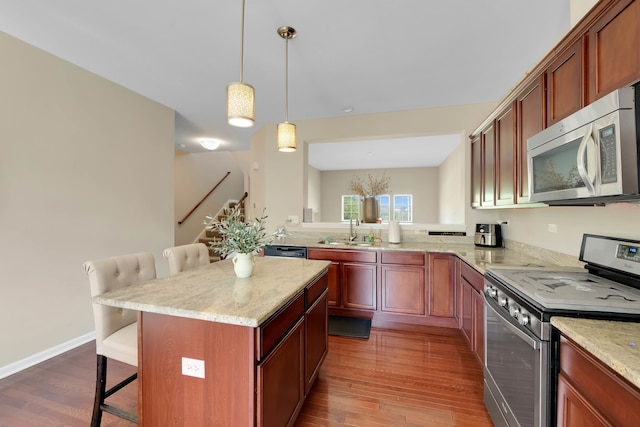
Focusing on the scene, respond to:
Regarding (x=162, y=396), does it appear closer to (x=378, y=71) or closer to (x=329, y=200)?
(x=378, y=71)

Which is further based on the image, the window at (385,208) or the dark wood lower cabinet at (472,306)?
the window at (385,208)

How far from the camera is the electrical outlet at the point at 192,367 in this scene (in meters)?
1.17

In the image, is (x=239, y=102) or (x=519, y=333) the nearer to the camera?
(x=519, y=333)

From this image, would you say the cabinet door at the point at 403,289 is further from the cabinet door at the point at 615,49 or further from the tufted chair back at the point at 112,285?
the tufted chair back at the point at 112,285

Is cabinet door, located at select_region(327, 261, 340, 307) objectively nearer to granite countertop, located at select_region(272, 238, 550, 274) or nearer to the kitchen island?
granite countertop, located at select_region(272, 238, 550, 274)

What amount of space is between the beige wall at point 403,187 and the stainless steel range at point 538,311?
6.49m

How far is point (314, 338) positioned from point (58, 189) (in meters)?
2.72

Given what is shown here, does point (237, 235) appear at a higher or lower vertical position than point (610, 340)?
higher

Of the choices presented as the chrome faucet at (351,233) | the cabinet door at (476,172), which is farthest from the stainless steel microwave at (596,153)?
the chrome faucet at (351,233)

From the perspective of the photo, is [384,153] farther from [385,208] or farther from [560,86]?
[560,86]

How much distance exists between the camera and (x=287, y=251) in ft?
11.2

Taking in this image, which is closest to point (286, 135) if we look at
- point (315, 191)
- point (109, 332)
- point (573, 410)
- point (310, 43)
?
point (310, 43)

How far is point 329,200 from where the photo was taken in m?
9.00

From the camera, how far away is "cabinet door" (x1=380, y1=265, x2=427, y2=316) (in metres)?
2.98
